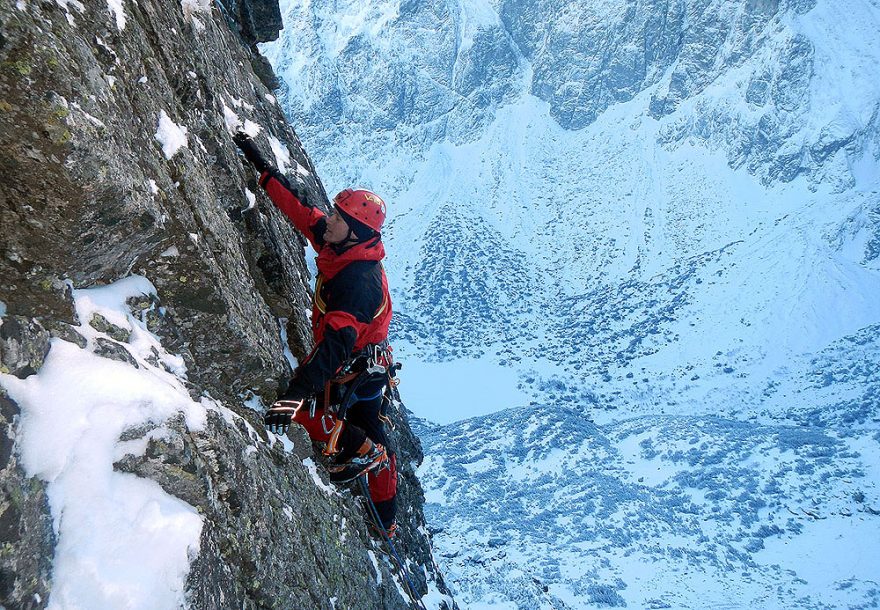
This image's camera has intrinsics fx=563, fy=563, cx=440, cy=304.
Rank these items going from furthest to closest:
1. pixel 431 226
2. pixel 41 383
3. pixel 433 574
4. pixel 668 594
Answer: pixel 431 226, pixel 668 594, pixel 433 574, pixel 41 383

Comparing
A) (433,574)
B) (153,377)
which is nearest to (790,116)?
(433,574)

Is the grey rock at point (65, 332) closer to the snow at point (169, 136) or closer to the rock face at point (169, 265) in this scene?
the rock face at point (169, 265)

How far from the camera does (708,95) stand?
84562 millimetres

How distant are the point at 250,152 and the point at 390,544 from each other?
18.0 ft

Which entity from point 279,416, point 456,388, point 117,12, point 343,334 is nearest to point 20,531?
point 279,416

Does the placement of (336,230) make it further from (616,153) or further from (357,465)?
(616,153)

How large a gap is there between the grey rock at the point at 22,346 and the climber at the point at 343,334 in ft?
6.31

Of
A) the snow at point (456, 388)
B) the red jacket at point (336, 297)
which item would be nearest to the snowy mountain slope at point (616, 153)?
the snow at point (456, 388)

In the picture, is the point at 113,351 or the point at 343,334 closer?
the point at 113,351

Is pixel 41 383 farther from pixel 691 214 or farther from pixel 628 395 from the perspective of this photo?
pixel 691 214

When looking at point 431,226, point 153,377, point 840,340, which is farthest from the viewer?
point 431,226

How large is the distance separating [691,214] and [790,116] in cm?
1966

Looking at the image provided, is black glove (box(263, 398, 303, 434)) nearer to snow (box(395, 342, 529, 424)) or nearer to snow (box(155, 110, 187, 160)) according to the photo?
snow (box(155, 110, 187, 160))

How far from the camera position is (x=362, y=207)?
568cm
